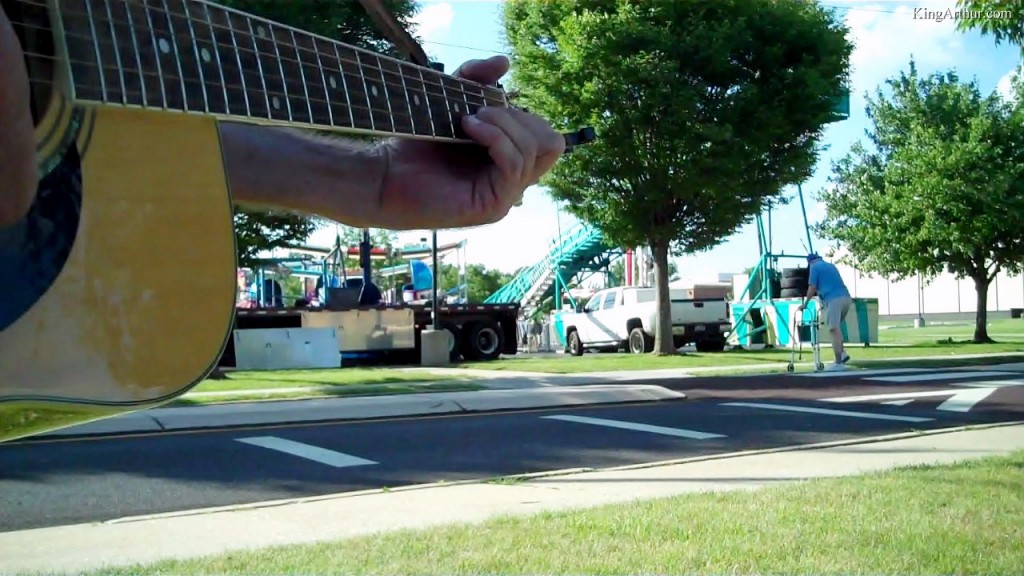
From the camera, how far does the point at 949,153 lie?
23.5 meters

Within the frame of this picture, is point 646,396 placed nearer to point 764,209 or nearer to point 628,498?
point 628,498

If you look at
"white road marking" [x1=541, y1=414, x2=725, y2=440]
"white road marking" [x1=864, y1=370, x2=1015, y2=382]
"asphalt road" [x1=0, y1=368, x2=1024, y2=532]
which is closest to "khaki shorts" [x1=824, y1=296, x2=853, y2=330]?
"white road marking" [x1=864, y1=370, x2=1015, y2=382]

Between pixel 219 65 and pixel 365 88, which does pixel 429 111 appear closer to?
pixel 365 88

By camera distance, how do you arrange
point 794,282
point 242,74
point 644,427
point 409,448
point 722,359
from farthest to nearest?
1. point 794,282
2. point 722,359
3. point 644,427
4. point 409,448
5. point 242,74

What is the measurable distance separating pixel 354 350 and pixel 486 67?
18.4 meters

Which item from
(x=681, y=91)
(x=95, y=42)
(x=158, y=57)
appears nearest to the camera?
(x=95, y=42)

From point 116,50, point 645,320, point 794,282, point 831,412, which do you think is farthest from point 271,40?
point 645,320

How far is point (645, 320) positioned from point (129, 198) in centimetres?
2247

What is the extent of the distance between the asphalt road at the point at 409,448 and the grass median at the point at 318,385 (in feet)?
7.23

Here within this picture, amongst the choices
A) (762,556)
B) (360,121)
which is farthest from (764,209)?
(360,121)

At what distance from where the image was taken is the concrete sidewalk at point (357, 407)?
9.83 m

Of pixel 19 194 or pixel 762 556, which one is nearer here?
pixel 19 194

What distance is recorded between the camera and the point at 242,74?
2549 mm

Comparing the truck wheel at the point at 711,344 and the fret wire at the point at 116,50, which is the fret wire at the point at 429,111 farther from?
the truck wheel at the point at 711,344
